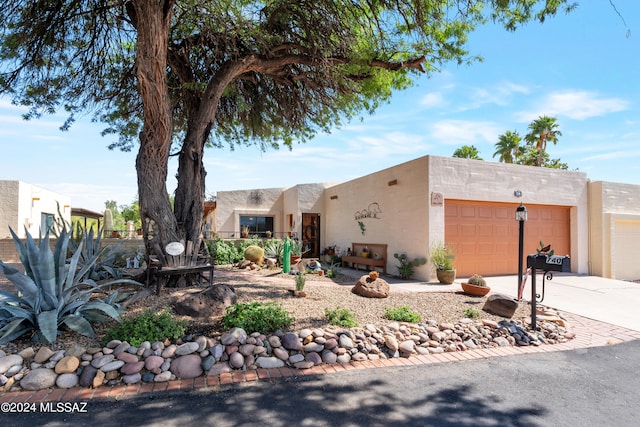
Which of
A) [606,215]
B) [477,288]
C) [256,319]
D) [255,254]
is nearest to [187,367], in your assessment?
[256,319]

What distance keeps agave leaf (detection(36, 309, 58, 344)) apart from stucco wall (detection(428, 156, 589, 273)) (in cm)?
777

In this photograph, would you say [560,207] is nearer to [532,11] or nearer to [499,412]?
[532,11]

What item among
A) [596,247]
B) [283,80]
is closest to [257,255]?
[283,80]

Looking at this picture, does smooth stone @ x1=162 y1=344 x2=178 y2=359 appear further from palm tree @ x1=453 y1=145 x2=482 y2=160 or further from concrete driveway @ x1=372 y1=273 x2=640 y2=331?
palm tree @ x1=453 y1=145 x2=482 y2=160

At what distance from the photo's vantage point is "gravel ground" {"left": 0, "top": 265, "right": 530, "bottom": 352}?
13.1 ft

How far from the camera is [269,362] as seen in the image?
3508 millimetres

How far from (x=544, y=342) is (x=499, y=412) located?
2.26 meters

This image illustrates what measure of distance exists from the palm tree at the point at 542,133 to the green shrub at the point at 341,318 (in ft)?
84.5

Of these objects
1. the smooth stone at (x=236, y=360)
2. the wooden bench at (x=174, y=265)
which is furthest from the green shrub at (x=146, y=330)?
the wooden bench at (x=174, y=265)

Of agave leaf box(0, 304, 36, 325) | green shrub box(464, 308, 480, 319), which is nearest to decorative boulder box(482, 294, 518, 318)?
green shrub box(464, 308, 480, 319)

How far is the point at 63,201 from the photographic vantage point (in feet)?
67.8

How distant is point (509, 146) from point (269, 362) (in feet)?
89.1

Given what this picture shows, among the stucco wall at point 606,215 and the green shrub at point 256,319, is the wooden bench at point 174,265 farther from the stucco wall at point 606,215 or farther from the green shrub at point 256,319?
the stucco wall at point 606,215

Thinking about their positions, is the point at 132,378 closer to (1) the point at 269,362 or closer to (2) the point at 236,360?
(2) the point at 236,360
